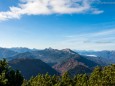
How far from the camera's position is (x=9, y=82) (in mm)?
65250

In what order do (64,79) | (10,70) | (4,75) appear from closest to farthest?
(4,75)
(10,70)
(64,79)

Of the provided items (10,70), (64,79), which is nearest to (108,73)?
(64,79)

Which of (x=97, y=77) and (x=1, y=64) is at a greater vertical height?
(x=1, y=64)

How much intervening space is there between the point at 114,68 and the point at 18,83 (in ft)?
104

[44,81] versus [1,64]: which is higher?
[1,64]

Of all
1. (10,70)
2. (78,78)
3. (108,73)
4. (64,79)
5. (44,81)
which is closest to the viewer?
(10,70)

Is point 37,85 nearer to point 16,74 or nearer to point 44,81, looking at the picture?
point 44,81

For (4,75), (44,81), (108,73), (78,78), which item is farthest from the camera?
(78,78)

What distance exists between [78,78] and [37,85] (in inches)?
680

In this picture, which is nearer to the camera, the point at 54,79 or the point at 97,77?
the point at 97,77

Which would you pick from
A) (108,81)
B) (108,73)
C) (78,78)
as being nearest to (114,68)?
(108,73)

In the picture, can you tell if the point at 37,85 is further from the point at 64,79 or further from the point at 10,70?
the point at 10,70

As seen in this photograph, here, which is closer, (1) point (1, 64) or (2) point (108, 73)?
(1) point (1, 64)

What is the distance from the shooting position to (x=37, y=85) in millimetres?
86125
